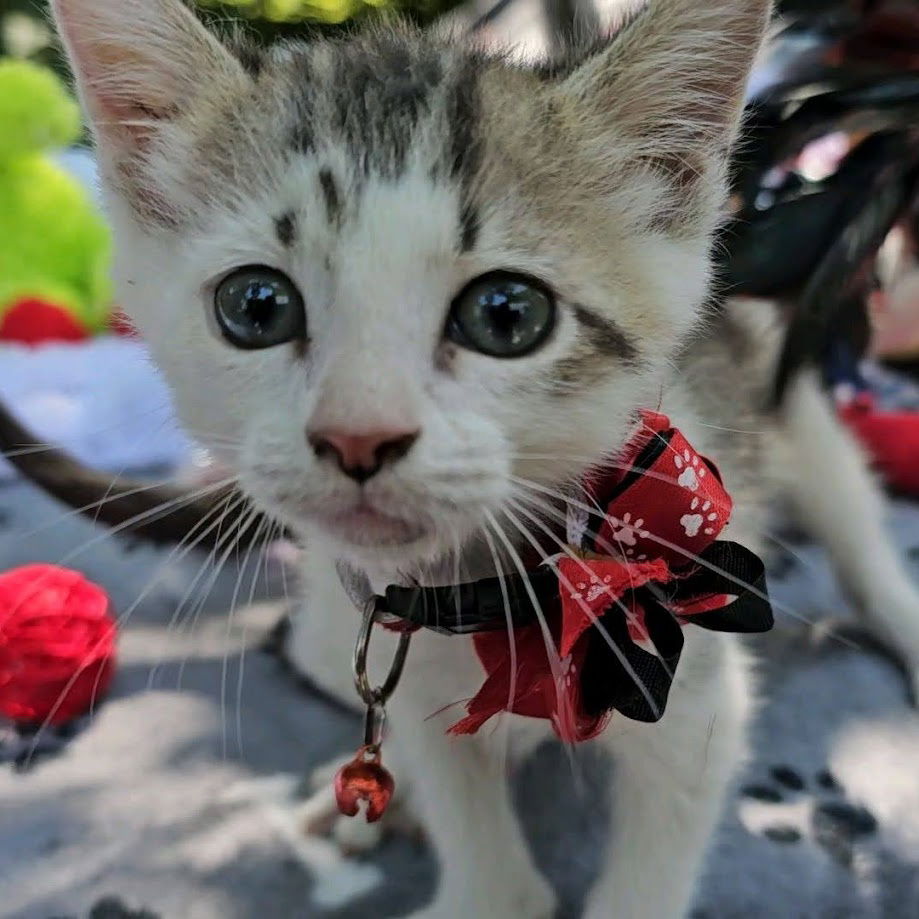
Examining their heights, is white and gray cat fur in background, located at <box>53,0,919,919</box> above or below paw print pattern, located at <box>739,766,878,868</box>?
above

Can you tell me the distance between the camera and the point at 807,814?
3.09ft

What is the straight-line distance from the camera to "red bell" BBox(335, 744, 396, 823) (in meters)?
0.66

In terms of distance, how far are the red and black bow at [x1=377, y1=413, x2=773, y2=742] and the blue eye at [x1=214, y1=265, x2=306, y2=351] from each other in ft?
0.68

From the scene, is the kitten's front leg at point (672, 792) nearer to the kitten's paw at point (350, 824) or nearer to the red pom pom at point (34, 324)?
the kitten's paw at point (350, 824)

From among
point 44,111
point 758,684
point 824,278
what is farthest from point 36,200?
point 758,684

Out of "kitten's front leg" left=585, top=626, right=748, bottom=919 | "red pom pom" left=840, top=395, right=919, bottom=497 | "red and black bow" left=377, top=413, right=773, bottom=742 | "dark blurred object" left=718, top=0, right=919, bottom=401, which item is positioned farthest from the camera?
"red pom pom" left=840, top=395, right=919, bottom=497

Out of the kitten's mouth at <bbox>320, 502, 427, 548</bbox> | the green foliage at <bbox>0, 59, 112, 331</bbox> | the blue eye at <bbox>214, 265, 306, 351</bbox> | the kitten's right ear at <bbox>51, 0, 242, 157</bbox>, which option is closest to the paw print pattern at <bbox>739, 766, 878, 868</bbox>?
the kitten's mouth at <bbox>320, 502, 427, 548</bbox>

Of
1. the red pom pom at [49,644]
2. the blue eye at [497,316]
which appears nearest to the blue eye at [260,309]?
the blue eye at [497,316]

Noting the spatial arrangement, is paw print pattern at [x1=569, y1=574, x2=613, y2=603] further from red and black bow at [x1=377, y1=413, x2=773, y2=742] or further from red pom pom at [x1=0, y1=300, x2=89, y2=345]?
red pom pom at [x1=0, y1=300, x2=89, y2=345]

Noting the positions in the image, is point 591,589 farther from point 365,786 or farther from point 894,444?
point 894,444

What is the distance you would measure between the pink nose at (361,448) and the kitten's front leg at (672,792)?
343 millimetres

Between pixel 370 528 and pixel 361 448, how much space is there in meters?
0.07

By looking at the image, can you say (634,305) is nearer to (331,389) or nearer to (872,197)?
(331,389)

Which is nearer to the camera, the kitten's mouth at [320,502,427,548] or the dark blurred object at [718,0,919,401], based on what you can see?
the kitten's mouth at [320,502,427,548]
